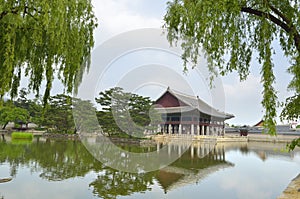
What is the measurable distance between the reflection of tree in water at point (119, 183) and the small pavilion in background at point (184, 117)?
23233 mm

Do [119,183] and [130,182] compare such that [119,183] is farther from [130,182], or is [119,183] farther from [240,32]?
[240,32]

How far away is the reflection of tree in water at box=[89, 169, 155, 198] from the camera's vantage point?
7.42 metres

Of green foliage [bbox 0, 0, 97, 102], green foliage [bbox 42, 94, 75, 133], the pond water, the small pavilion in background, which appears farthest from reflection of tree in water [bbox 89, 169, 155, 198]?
the small pavilion in background

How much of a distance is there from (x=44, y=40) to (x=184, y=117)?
99.2ft

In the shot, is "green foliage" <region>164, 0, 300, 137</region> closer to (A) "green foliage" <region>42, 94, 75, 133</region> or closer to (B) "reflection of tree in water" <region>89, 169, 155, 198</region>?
(B) "reflection of tree in water" <region>89, 169, 155, 198</region>

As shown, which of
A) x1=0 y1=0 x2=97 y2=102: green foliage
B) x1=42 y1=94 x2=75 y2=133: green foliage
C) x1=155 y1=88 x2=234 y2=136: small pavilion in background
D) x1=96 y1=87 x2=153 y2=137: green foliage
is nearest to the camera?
x1=0 y1=0 x2=97 y2=102: green foliage

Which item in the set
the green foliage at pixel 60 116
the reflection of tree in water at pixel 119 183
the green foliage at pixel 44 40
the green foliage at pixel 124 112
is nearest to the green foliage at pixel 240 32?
the green foliage at pixel 44 40

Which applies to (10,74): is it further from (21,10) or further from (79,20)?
(79,20)

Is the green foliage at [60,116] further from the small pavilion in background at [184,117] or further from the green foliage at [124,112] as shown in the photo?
the small pavilion in background at [184,117]

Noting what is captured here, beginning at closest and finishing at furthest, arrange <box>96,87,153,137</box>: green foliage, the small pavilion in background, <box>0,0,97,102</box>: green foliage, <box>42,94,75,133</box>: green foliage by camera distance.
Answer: <box>0,0,97,102</box>: green foliage
<box>96,87,153,137</box>: green foliage
<box>42,94,75,133</box>: green foliage
the small pavilion in background

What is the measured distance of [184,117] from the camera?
114 ft

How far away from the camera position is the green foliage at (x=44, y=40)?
188 inches

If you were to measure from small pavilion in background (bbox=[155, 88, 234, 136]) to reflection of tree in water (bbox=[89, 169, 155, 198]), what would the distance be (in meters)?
23.2

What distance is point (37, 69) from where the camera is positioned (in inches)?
223
